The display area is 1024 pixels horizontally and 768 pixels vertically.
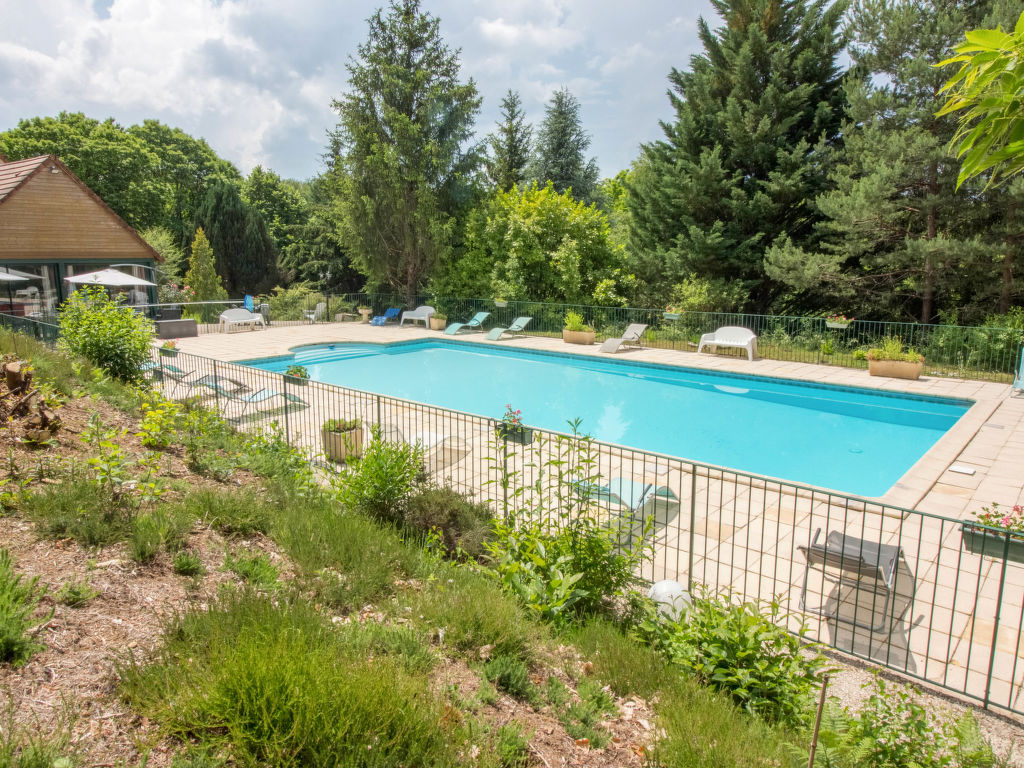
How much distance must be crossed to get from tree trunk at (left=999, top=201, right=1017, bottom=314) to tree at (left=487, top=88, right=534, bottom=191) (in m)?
19.7

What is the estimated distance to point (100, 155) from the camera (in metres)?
25.8

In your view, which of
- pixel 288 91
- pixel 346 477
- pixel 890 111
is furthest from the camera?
pixel 288 91

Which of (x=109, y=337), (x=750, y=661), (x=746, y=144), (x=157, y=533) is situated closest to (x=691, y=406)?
(x=746, y=144)

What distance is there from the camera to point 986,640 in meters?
4.05

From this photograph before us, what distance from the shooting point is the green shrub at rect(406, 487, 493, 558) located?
505 cm

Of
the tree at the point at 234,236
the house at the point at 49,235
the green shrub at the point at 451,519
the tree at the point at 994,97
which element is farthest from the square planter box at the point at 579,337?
the tree at the point at 234,236

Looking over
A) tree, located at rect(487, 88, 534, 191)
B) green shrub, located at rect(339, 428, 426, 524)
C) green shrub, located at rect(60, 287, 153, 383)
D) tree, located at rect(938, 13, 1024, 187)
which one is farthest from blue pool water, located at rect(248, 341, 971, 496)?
tree, located at rect(487, 88, 534, 191)

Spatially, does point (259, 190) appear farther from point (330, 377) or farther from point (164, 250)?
point (330, 377)

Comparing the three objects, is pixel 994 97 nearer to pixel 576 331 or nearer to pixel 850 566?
pixel 850 566

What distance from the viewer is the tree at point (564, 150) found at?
98.7 ft

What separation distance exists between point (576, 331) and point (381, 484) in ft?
43.7

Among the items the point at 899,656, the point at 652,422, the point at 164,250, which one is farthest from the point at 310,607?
the point at 164,250

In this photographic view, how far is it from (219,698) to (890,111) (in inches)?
708

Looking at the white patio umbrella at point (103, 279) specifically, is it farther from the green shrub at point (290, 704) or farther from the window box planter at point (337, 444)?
the green shrub at point (290, 704)
